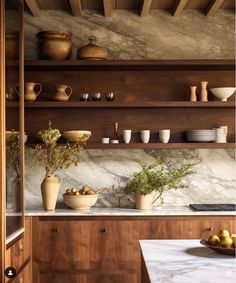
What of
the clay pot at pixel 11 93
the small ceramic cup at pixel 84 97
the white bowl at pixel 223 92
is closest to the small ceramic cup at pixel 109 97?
the small ceramic cup at pixel 84 97

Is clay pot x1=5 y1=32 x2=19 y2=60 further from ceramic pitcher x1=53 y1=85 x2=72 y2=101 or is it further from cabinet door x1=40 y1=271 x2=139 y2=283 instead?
cabinet door x1=40 y1=271 x2=139 y2=283

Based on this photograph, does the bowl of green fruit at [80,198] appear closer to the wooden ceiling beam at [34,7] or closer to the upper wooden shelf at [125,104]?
the upper wooden shelf at [125,104]

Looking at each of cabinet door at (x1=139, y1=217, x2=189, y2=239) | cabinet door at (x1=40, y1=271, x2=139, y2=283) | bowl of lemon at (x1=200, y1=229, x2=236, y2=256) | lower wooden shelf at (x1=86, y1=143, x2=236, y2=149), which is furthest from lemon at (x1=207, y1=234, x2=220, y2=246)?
lower wooden shelf at (x1=86, y1=143, x2=236, y2=149)

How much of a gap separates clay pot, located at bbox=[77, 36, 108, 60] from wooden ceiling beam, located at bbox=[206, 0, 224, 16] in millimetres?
1011

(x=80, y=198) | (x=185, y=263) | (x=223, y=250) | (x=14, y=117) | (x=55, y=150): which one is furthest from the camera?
(x=55, y=150)

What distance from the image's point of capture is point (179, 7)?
166 inches

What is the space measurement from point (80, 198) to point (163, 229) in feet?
2.37

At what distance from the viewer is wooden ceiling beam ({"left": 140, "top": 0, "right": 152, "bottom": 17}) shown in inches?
161

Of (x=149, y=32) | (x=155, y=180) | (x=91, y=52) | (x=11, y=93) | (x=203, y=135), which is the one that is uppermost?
(x=149, y=32)

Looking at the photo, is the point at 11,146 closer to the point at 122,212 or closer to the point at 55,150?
the point at 55,150

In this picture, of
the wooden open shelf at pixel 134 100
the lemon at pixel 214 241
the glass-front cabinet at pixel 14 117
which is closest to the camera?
the lemon at pixel 214 241

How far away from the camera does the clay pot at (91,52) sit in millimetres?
4137

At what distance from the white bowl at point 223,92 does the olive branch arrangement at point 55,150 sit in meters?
1.24

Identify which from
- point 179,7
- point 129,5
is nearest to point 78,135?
point 129,5
